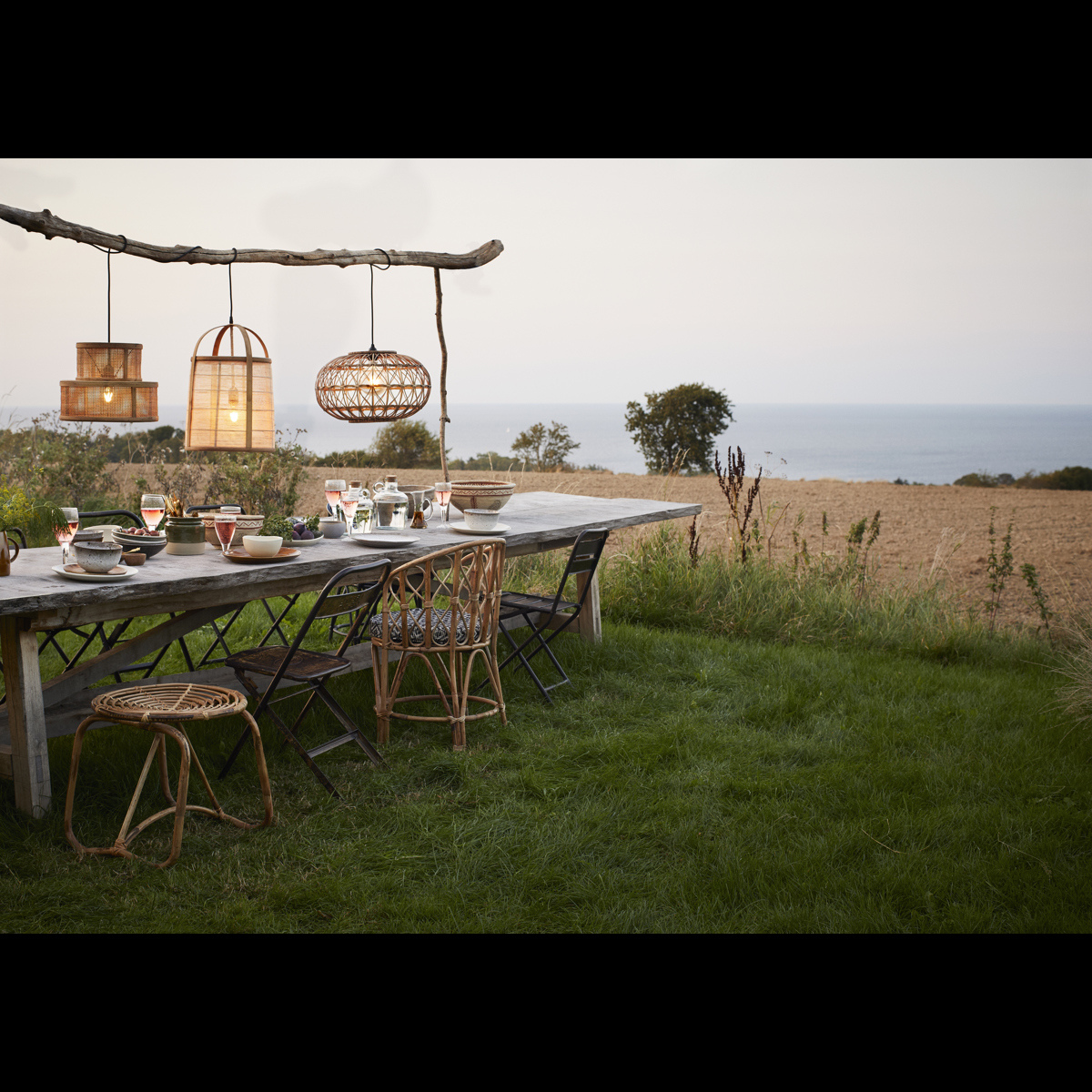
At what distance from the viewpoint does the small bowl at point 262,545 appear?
11.2 feet

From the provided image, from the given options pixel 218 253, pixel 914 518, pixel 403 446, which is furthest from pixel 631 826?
pixel 403 446

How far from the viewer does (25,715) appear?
295 centimetres

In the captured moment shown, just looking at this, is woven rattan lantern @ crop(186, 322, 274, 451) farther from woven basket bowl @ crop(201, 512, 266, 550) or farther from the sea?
the sea

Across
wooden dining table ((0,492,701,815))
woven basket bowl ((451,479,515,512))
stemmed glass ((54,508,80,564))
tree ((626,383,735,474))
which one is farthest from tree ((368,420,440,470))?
stemmed glass ((54,508,80,564))

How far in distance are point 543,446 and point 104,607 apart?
12.9 m

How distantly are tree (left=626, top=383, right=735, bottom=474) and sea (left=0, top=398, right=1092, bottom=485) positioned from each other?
565cm

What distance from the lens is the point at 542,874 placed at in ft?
9.14

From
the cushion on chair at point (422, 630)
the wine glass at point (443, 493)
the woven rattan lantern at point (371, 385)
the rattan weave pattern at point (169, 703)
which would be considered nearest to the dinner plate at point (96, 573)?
the rattan weave pattern at point (169, 703)

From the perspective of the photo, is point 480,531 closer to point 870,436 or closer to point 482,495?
point 482,495

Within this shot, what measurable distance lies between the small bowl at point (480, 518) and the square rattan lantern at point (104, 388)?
55.6 inches

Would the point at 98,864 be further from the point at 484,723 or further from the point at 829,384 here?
the point at 829,384

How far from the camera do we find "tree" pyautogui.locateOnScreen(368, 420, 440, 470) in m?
13.5

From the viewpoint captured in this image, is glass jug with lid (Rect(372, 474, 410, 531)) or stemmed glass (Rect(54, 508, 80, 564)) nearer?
stemmed glass (Rect(54, 508, 80, 564))
